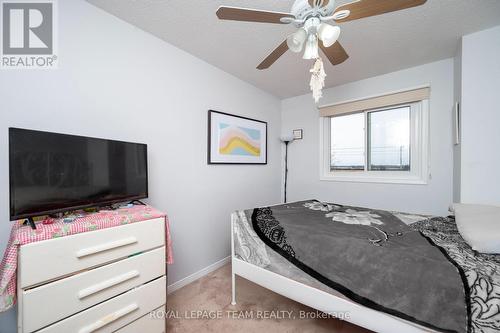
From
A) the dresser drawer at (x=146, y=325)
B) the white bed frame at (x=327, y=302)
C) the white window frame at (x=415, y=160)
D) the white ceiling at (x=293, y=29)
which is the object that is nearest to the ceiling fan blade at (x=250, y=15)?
the white ceiling at (x=293, y=29)

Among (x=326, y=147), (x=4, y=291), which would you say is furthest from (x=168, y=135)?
(x=326, y=147)

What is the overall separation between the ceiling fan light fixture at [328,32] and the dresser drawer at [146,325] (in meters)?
1.98

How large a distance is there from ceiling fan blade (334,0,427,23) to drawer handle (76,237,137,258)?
1706mm

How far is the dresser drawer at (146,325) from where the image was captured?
1203 mm

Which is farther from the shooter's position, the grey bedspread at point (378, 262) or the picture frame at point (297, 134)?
the picture frame at point (297, 134)

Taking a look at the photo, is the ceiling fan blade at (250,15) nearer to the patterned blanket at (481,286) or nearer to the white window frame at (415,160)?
the patterned blanket at (481,286)

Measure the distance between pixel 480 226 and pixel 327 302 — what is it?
3.25 feet

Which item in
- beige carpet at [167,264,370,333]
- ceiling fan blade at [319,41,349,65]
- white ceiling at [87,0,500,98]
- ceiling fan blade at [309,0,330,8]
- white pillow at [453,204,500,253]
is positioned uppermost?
white ceiling at [87,0,500,98]

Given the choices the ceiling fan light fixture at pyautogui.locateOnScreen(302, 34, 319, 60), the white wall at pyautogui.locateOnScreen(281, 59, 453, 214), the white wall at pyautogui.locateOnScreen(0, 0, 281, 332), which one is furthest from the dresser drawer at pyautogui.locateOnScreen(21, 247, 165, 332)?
the white wall at pyautogui.locateOnScreen(281, 59, 453, 214)

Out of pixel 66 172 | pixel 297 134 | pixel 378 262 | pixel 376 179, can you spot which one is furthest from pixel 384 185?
pixel 66 172

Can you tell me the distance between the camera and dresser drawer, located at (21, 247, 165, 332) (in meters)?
0.90

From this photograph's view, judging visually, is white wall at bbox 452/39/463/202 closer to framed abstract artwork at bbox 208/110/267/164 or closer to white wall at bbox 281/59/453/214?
white wall at bbox 281/59/453/214

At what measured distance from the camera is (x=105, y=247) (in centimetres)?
110

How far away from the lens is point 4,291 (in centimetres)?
87
